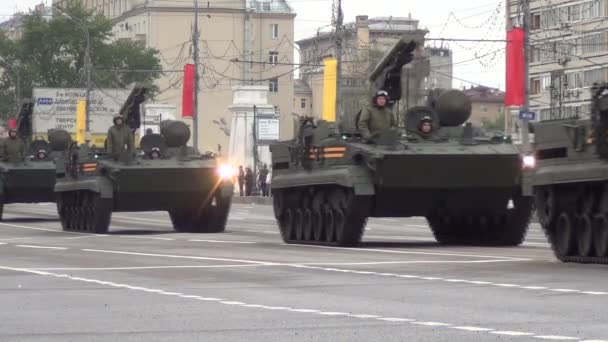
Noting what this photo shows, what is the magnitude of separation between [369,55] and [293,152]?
54.4 metres

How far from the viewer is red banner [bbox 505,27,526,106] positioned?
138 ft

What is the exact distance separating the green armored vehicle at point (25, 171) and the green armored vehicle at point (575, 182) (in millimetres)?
21914

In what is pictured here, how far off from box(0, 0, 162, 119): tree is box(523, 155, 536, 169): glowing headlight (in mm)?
86220

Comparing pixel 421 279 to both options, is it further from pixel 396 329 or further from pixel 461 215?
pixel 461 215

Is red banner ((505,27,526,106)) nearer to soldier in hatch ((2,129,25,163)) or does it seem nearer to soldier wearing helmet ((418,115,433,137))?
soldier in hatch ((2,129,25,163))

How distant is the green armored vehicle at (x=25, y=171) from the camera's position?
4206 cm

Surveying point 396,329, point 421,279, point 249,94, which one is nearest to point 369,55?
point 249,94

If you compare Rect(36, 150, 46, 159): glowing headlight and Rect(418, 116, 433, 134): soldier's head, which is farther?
Rect(36, 150, 46, 159): glowing headlight

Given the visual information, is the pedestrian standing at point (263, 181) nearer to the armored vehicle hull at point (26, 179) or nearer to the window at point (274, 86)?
the armored vehicle hull at point (26, 179)

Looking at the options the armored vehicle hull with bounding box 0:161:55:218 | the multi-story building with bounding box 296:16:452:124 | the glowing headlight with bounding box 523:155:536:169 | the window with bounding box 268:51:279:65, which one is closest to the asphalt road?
the glowing headlight with bounding box 523:155:536:169

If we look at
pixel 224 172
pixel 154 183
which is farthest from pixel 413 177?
pixel 224 172

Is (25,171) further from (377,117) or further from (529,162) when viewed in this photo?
(529,162)

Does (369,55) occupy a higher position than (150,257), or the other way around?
(369,55)

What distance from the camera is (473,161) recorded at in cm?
2525
